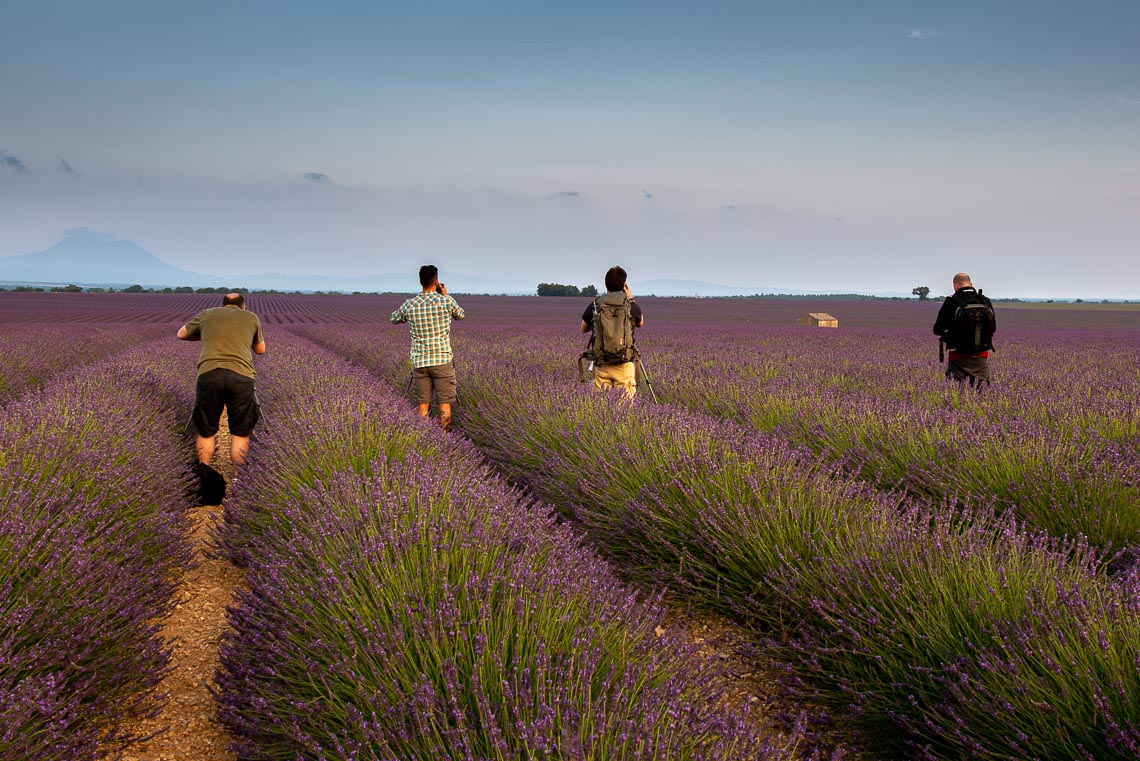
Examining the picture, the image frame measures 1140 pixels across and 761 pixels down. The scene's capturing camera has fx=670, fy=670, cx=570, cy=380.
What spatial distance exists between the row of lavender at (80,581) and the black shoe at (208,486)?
2.51ft

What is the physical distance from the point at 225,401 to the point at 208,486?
1.98ft

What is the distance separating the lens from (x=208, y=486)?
4.70 meters

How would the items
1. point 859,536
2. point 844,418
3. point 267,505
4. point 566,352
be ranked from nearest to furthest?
point 859,536
point 267,505
point 844,418
point 566,352

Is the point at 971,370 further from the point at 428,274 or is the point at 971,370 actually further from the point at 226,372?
the point at 226,372

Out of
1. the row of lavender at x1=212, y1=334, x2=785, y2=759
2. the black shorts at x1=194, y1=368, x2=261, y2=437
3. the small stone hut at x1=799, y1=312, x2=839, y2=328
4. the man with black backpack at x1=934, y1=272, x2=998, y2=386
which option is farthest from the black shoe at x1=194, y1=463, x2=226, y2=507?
the small stone hut at x1=799, y1=312, x2=839, y2=328

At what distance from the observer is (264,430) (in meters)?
5.36

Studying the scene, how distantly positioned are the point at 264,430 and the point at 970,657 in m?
4.99

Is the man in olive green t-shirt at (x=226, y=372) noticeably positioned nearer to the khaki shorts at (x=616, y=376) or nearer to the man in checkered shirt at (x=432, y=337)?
the man in checkered shirt at (x=432, y=337)

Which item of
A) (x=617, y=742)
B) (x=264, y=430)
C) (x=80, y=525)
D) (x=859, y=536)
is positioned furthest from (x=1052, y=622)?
(x=264, y=430)

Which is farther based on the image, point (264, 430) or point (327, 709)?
point (264, 430)

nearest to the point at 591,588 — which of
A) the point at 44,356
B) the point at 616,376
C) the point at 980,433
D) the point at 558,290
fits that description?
the point at 980,433

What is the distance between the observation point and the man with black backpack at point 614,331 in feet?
17.5

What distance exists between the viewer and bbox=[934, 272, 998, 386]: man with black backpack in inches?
234

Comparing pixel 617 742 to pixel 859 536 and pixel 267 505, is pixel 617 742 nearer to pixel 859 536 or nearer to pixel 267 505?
pixel 859 536
